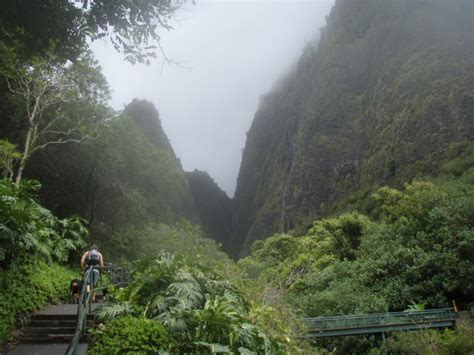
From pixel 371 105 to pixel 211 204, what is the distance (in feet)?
221

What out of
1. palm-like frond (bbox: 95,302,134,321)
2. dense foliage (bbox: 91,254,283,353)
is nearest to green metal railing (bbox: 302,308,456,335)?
dense foliage (bbox: 91,254,283,353)

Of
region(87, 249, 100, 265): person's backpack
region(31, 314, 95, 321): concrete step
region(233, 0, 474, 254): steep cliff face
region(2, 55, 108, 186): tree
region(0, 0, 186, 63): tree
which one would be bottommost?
region(31, 314, 95, 321): concrete step

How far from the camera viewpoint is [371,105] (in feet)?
187

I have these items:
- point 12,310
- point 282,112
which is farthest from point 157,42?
point 282,112

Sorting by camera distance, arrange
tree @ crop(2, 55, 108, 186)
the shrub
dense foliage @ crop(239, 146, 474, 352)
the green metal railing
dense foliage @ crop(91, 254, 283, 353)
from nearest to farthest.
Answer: the shrub → dense foliage @ crop(91, 254, 283, 353) → the green metal railing → tree @ crop(2, 55, 108, 186) → dense foliage @ crop(239, 146, 474, 352)

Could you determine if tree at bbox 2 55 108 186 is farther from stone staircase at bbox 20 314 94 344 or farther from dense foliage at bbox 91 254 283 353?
dense foliage at bbox 91 254 283 353

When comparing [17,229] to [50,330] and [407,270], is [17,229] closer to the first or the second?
[50,330]

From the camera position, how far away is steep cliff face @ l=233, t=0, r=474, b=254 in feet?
134

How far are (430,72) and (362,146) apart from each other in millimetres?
13208

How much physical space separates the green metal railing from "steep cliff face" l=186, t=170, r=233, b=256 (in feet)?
312

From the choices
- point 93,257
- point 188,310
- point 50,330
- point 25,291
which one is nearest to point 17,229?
point 25,291

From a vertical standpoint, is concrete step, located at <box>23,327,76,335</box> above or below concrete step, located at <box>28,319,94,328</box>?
below

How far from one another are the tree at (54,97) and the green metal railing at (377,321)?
11242 millimetres

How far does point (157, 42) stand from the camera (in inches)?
211
